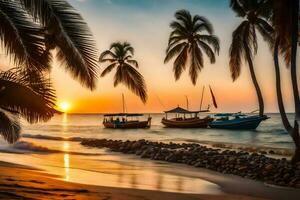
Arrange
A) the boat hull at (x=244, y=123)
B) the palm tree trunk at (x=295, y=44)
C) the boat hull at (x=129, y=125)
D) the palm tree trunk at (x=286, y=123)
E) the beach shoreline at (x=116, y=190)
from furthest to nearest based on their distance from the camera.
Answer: the boat hull at (x=129, y=125)
the boat hull at (x=244, y=123)
the palm tree trunk at (x=295, y=44)
the palm tree trunk at (x=286, y=123)
the beach shoreline at (x=116, y=190)

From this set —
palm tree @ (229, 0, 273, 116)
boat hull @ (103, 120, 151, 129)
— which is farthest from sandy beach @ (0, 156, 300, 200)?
boat hull @ (103, 120, 151, 129)

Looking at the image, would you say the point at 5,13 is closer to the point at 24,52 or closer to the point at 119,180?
the point at 24,52

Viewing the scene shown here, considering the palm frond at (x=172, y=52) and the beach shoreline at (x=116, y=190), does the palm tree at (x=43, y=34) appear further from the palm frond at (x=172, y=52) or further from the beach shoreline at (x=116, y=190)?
the palm frond at (x=172, y=52)

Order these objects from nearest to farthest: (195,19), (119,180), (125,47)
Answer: (119,180) → (195,19) → (125,47)

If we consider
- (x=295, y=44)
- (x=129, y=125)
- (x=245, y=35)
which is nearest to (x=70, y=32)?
(x=295, y=44)

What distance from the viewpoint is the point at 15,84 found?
638 cm

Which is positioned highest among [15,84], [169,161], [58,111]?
[15,84]

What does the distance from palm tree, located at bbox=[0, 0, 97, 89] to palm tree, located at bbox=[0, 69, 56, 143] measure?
1.04ft

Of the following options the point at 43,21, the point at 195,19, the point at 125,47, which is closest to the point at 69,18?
the point at 43,21

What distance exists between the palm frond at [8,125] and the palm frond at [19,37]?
3.69 ft

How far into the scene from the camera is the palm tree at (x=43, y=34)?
6.58m

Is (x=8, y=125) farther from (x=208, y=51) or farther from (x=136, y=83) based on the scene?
(x=208, y=51)

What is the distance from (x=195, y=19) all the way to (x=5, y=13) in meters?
39.3

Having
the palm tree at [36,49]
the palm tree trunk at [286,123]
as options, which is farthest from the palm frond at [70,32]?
the palm tree trunk at [286,123]
